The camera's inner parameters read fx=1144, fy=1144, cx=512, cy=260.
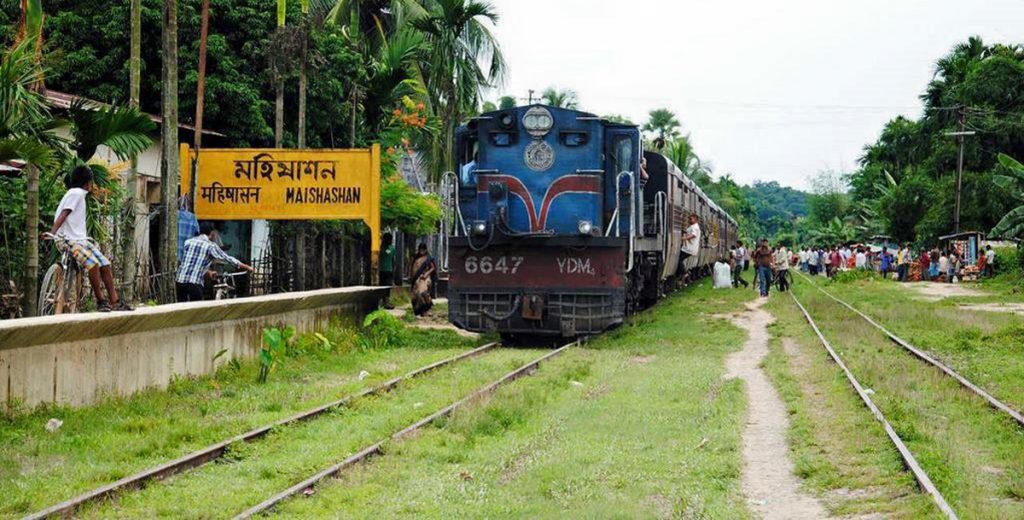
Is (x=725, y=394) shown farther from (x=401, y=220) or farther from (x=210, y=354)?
(x=401, y=220)

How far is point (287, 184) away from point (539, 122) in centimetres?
551

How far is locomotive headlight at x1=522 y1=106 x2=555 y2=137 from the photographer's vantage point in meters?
16.9

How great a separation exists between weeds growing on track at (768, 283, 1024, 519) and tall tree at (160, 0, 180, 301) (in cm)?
873

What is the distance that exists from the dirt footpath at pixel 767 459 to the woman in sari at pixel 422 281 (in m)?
7.92

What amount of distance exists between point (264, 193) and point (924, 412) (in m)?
12.8

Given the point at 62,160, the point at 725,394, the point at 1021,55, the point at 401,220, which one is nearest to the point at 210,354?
the point at 62,160

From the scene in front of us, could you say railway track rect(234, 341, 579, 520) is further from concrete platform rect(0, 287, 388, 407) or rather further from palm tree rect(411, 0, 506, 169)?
palm tree rect(411, 0, 506, 169)

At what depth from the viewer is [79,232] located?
1086 cm

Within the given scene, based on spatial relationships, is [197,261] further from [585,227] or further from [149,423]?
[149,423]

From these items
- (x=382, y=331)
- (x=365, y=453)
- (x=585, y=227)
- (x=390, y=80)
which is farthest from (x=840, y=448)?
(x=390, y=80)

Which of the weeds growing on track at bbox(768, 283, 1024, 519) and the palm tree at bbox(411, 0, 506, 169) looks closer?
the weeds growing on track at bbox(768, 283, 1024, 519)

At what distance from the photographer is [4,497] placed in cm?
675

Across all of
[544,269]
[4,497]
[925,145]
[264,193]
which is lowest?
[4,497]

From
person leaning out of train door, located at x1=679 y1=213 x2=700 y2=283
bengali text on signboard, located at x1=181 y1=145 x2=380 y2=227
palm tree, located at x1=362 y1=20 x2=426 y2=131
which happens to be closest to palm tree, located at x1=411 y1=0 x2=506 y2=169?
palm tree, located at x1=362 y1=20 x2=426 y2=131
